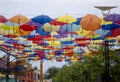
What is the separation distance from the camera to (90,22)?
647 inches

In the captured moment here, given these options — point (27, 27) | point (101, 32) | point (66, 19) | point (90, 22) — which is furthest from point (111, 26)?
point (27, 27)

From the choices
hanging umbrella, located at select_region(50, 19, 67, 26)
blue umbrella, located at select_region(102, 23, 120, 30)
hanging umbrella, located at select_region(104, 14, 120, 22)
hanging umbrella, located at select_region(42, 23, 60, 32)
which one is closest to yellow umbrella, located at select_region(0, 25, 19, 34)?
hanging umbrella, located at select_region(42, 23, 60, 32)

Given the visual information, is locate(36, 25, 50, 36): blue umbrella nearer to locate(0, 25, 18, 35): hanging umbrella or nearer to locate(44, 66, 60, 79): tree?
locate(0, 25, 18, 35): hanging umbrella

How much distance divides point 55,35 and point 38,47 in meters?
4.34

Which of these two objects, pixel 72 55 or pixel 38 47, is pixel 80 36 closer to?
pixel 38 47

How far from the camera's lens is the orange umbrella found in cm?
1645

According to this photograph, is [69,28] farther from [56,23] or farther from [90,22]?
[90,22]

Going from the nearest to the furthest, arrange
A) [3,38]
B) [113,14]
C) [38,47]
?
[113,14]
[3,38]
[38,47]

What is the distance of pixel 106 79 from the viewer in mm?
19406

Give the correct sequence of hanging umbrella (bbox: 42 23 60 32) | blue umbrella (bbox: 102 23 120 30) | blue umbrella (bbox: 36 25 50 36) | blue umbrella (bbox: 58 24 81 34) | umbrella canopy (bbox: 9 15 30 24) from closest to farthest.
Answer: umbrella canopy (bbox: 9 15 30 24) < blue umbrella (bbox: 102 23 120 30) < hanging umbrella (bbox: 42 23 60 32) < blue umbrella (bbox: 58 24 81 34) < blue umbrella (bbox: 36 25 50 36)

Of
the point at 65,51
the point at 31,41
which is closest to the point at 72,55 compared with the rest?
the point at 65,51

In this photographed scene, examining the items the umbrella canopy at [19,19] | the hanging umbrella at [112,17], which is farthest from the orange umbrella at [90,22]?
the umbrella canopy at [19,19]

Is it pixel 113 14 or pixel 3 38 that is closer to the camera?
pixel 113 14

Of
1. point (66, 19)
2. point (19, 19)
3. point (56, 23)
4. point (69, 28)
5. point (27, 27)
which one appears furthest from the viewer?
point (69, 28)
